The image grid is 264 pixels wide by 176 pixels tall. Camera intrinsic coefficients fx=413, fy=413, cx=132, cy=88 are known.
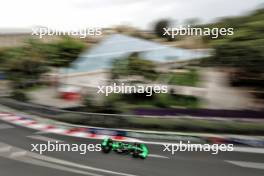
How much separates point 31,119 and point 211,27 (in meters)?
10.0

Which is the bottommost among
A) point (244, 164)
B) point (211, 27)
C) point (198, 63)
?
point (244, 164)

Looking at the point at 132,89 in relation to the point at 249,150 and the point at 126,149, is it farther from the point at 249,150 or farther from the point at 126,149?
the point at 249,150

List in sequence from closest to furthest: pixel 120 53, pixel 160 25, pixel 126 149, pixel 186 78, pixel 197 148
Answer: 1. pixel 126 149
2. pixel 197 148
3. pixel 186 78
4. pixel 120 53
5. pixel 160 25

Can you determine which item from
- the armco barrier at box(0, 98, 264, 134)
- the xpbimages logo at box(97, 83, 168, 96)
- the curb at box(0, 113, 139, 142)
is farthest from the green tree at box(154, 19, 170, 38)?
the armco barrier at box(0, 98, 264, 134)

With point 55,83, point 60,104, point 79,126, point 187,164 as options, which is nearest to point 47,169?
point 187,164

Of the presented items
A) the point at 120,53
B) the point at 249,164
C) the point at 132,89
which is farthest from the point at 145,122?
the point at 120,53

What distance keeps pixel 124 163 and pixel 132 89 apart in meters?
9.52

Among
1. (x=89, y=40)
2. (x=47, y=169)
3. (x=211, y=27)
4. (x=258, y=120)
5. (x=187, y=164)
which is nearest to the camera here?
(x=47, y=169)

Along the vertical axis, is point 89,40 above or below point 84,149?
above

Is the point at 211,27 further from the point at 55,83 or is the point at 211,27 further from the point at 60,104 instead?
the point at 55,83

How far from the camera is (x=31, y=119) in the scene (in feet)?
60.2

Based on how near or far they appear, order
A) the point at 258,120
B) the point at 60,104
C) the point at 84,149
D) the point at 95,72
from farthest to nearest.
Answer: the point at 95,72, the point at 60,104, the point at 258,120, the point at 84,149

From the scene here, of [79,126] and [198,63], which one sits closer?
[79,126]

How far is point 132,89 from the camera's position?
21141mm
